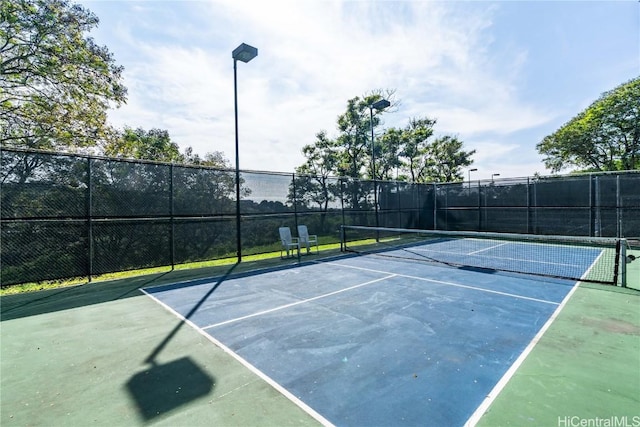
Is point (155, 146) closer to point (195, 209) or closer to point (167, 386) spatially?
point (195, 209)

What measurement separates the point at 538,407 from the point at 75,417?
3703mm

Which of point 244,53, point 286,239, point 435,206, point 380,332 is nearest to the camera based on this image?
point 380,332

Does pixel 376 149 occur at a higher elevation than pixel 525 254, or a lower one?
higher

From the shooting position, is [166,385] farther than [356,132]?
No

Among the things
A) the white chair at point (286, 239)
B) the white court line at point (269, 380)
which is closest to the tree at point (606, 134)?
the white chair at point (286, 239)

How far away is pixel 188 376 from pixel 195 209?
6310mm

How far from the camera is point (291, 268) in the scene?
824cm

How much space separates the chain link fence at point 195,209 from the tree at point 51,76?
24.6ft

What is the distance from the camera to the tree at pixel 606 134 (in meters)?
21.2

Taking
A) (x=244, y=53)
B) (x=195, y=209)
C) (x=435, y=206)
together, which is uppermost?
(x=244, y=53)

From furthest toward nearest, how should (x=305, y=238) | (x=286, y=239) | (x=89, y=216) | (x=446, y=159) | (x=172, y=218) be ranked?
(x=446, y=159), (x=305, y=238), (x=286, y=239), (x=172, y=218), (x=89, y=216)

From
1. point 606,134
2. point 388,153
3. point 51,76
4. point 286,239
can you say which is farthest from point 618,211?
point 51,76

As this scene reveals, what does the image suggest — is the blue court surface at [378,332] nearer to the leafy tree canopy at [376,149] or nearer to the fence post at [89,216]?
the fence post at [89,216]

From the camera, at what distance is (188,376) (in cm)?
285
